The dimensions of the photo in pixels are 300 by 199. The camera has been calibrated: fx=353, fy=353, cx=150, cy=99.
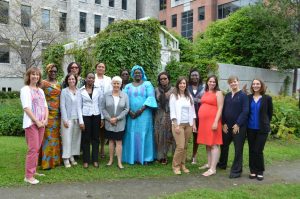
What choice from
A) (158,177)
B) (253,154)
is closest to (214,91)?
(253,154)

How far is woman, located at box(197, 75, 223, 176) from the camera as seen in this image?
6.84 meters

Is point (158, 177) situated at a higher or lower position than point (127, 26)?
lower

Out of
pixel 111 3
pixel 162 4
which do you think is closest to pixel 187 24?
pixel 162 4

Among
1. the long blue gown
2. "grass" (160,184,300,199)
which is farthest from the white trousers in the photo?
"grass" (160,184,300,199)

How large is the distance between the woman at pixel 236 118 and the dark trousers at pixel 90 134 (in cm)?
253

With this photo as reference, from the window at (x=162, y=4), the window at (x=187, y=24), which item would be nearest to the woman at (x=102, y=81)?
the window at (x=187, y=24)

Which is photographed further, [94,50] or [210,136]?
[94,50]

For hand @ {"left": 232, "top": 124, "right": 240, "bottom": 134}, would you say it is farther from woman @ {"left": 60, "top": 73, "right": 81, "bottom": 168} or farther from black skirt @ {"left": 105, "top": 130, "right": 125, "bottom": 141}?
woman @ {"left": 60, "top": 73, "right": 81, "bottom": 168}

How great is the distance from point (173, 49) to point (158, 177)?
805cm

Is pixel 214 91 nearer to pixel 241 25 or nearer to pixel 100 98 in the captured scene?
pixel 100 98

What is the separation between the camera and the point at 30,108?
233 inches

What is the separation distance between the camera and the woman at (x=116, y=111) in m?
7.11

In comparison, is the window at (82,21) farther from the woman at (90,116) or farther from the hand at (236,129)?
the hand at (236,129)

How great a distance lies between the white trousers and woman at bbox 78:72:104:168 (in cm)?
13
